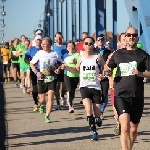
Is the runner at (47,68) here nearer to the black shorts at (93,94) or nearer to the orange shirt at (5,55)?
the black shorts at (93,94)

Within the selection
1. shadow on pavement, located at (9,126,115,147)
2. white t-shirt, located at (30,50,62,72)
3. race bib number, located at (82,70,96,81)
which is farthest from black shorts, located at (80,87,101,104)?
white t-shirt, located at (30,50,62,72)

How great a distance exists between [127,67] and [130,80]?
17 cm

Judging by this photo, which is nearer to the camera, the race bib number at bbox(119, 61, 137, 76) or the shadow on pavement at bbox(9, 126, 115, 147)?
the race bib number at bbox(119, 61, 137, 76)

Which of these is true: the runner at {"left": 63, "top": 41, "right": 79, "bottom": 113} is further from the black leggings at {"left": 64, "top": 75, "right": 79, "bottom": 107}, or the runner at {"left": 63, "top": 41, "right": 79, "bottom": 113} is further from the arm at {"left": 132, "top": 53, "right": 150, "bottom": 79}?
the arm at {"left": 132, "top": 53, "right": 150, "bottom": 79}

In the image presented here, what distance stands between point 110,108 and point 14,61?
8629 mm

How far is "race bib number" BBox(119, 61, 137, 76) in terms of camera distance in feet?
24.2

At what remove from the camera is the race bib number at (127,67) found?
291 inches

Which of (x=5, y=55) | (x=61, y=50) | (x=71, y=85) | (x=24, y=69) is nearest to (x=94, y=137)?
(x=71, y=85)

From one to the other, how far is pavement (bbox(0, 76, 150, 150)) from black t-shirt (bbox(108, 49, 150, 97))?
1.50 meters

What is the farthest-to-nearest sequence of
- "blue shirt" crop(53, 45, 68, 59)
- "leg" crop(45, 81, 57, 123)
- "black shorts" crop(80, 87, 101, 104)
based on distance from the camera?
"blue shirt" crop(53, 45, 68, 59) → "leg" crop(45, 81, 57, 123) → "black shorts" crop(80, 87, 101, 104)

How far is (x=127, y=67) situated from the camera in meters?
7.42

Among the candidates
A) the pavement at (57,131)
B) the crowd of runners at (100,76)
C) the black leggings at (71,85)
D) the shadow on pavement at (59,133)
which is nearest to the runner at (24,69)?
the crowd of runners at (100,76)

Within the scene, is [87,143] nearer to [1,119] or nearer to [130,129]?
[130,129]

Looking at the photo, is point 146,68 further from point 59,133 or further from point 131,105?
point 59,133
